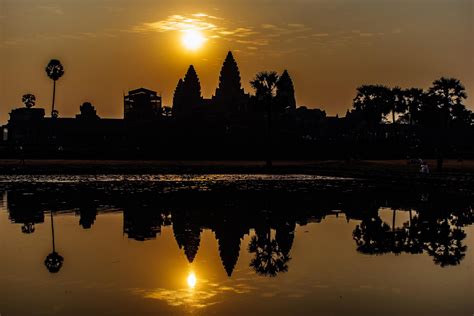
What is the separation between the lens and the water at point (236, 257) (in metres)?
11.7

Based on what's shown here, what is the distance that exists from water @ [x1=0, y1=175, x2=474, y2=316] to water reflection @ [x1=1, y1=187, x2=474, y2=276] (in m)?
0.06

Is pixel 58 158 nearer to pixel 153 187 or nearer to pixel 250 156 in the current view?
pixel 250 156

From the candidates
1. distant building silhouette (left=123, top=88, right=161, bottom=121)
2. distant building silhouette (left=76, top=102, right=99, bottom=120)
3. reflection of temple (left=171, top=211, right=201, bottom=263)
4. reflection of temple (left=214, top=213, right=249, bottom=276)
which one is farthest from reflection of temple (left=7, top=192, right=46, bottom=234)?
distant building silhouette (left=76, top=102, right=99, bottom=120)

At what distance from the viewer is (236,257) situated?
637 inches

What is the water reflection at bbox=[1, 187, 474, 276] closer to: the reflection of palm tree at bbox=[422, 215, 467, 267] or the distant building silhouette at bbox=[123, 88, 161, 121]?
the reflection of palm tree at bbox=[422, 215, 467, 267]

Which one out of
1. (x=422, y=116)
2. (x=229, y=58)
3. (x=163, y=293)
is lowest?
(x=163, y=293)

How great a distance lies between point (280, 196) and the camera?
33531 mm

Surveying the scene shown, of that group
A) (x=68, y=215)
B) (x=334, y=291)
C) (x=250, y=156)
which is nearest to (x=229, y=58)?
(x=250, y=156)

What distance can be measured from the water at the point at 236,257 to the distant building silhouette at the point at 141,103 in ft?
447

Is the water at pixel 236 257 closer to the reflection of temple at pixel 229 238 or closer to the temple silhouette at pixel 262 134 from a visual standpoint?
the reflection of temple at pixel 229 238

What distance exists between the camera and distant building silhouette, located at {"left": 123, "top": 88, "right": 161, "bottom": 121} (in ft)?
554

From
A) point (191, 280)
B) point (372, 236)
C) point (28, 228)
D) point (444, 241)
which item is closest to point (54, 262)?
point (191, 280)

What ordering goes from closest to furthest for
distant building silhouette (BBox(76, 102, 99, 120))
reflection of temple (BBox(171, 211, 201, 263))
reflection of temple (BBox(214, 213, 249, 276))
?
reflection of temple (BBox(214, 213, 249, 276)) < reflection of temple (BBox(171, 211, 201, 263)) < distant building silhouette (BBox(76, 102, 99, 120))

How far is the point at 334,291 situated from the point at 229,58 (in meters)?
178
